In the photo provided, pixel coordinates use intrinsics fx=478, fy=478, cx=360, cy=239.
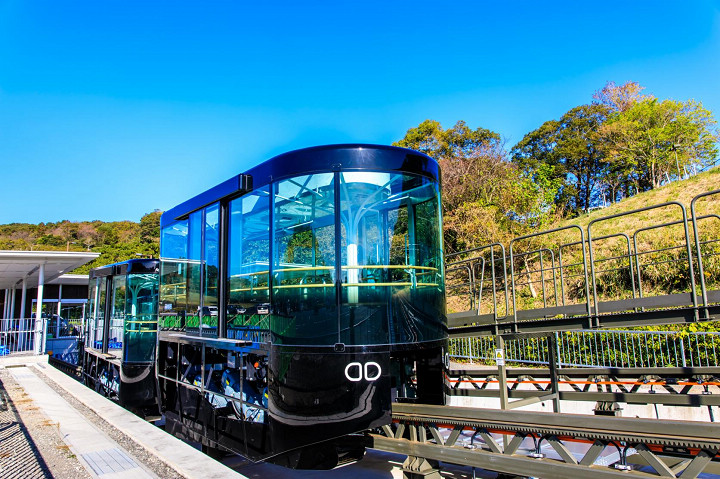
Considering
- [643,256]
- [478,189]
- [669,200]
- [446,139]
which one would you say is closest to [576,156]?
[446,139]

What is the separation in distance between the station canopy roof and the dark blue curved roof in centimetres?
1360

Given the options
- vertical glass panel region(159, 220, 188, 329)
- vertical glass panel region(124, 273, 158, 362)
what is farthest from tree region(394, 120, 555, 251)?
vertical glass panel region(159, 220, 188, 329)

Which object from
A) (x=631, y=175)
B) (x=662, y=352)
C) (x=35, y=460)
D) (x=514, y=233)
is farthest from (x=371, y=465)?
(x=631, y=175)

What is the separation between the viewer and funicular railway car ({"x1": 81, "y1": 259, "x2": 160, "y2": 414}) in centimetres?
922

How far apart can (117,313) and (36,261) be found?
8.18 metres

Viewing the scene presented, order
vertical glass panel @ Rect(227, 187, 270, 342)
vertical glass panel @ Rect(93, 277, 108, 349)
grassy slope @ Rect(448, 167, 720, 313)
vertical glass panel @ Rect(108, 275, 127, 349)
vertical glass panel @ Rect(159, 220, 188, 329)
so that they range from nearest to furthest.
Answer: vertical glass panel @ Rect(227, 187, 270, 342) → vertical glass panel @ Rect(159, 220, 188, 329) → vertical glass panel @ Rect(108, 275, 127, 349) → vertical glass panel @ Rect(93, 277, 108, 349) → grassy slope @ Rect(448, 167, 720, 313)

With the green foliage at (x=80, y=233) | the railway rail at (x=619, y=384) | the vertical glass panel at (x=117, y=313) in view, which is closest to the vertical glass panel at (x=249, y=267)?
the railway rail at (x=619, y=384)

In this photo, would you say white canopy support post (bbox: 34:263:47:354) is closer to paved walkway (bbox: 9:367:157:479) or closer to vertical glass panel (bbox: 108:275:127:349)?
vertical glass panel (bbox: 108:275:127:349)

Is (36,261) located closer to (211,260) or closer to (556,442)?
(211,260)

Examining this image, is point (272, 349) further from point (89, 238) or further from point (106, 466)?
point (89, 238)

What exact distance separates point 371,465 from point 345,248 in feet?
13.2

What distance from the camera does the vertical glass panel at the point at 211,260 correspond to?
6012 mm

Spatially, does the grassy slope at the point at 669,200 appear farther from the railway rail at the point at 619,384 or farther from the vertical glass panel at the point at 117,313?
the vertical glass panel at the point at 117,313

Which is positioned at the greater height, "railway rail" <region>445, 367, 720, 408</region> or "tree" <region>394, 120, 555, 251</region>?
"tree" <region>394, 120, 555, 251</region>
